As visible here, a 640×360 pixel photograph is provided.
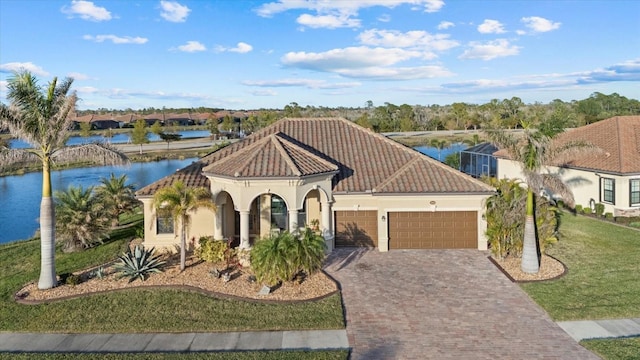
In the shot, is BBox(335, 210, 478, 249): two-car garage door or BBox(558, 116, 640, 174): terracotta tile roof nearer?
BBox(335, 210, 478, 249): two-car garage door

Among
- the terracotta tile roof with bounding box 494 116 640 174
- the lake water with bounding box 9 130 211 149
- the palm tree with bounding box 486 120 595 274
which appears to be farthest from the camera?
the terracotta tile roof with bounding box 494 116 640 174

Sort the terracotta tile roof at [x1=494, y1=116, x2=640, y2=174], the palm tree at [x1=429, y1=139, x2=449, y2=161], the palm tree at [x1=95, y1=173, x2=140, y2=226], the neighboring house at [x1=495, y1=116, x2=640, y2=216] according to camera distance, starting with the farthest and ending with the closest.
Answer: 1. the palm tree at [x1=429, y1=139, x2=449, y2=161]
2. the palm tree at [x1=95, y1=173, x2=140, y2=226]
3. the terracotta tile roof at [x1=494, y1=116, x2=640, y2=174]
4. the neighboring house at [x1=495, y1=116, x2=640, y2=216]

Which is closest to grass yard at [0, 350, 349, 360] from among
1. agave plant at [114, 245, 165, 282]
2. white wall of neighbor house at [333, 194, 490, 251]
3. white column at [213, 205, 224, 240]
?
agave plant at [114, 245, 165, 282]

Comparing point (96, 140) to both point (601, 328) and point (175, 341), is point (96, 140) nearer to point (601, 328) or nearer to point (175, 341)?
point (175, 341)

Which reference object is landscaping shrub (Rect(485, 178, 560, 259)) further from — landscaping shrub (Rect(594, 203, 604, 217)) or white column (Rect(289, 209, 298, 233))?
landscaping shrub (Rect(594, 203, 604, 217))

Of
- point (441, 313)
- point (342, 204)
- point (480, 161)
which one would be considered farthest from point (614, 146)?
point (441, 313)

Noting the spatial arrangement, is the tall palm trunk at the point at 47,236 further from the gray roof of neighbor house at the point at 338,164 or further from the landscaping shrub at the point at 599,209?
the landscaping shrub at the point at 599,209

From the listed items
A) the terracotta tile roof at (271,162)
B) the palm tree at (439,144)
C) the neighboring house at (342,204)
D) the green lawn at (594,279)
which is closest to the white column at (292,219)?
the neighboring house at (342,204)
